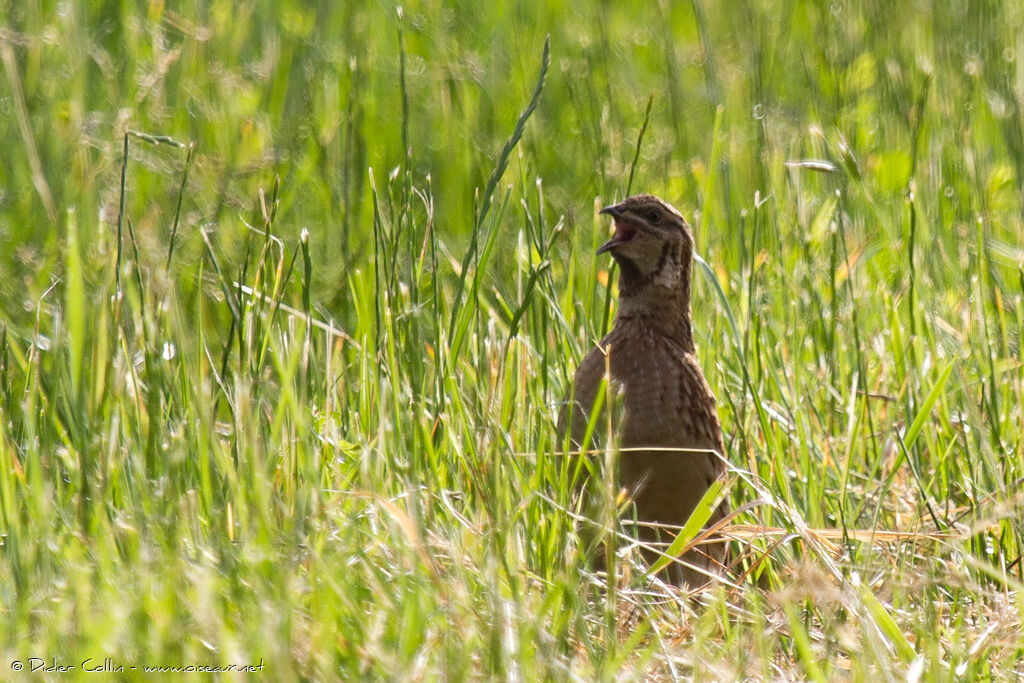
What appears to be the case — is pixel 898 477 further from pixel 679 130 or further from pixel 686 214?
pixel 679 130

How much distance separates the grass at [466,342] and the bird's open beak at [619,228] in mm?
114

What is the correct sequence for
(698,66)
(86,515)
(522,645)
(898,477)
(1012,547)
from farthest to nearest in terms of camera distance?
1. (698,66)
2. (898,477)
3. (1012,547)
4. (86,515)
5. (522,645)

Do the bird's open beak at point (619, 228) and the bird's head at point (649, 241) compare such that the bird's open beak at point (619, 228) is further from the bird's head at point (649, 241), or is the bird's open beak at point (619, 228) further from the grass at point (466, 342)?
the grass at point (466, 342)

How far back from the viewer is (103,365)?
3.15 metres

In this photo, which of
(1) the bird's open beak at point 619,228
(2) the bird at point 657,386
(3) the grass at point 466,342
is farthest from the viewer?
(1) the bird's open beak at point 619,228

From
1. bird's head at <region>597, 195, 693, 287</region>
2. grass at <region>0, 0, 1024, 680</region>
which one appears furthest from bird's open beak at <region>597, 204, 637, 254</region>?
grass at <region>0, 0, 1024, 680</region>

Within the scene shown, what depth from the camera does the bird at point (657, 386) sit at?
3.92 metres

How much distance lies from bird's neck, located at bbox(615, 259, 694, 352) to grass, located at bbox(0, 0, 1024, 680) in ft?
0.24

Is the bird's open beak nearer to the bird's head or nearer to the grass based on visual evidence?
the bird's head

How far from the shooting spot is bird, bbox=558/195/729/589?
3.92m

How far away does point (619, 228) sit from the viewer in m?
4.15

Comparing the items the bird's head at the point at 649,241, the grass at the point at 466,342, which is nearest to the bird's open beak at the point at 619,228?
the bird's head at the point at 649,241

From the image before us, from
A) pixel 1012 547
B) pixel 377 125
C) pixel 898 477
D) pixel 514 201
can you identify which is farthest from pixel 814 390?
pixel 377 125

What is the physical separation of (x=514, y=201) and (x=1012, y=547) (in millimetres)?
2415
